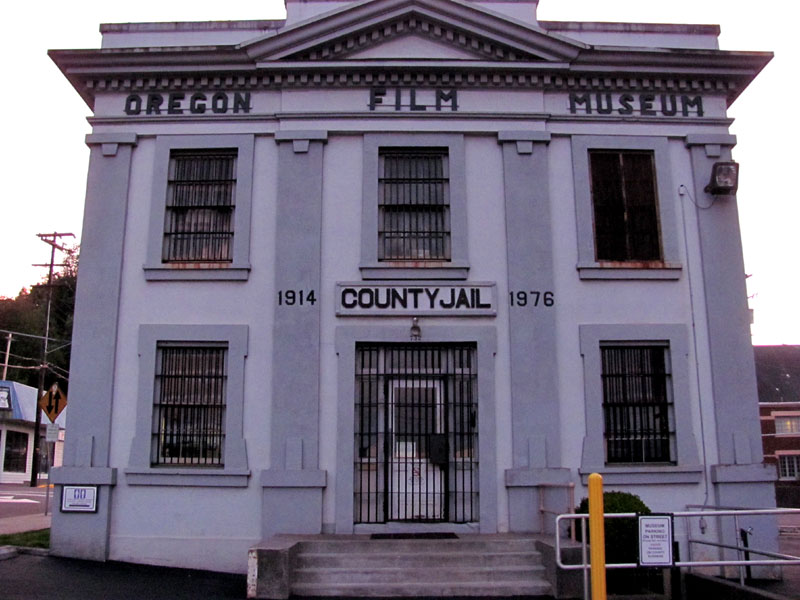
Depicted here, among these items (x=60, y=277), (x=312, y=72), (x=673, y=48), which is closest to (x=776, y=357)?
(x=673, y=48)

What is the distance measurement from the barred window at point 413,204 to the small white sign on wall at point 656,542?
6205 mm

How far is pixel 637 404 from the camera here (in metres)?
13.0

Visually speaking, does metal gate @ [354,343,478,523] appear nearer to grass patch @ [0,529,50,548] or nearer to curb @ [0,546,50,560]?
curb @ [0,546,50,560]

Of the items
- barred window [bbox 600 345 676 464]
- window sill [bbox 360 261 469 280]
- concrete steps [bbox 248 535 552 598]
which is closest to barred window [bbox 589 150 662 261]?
barred window [bbox 600 345 676 464]

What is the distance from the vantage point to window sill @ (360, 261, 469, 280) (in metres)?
13.0

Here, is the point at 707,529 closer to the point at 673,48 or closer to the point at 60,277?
the point at 673,48

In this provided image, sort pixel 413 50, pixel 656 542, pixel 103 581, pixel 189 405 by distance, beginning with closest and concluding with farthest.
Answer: pixel 656 542
pixel 103 581
pixel 189 405
pixel 413 50

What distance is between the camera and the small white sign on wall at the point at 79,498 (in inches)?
488

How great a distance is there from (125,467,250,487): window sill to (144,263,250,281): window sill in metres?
3.10

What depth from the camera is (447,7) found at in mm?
13594

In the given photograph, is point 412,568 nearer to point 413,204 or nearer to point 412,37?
point 413,204

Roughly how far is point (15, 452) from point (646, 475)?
40.5m

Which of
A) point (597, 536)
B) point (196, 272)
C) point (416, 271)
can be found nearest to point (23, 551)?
point (196, 272)

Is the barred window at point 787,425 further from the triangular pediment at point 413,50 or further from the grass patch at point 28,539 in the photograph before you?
the grass patch at point 28,539
